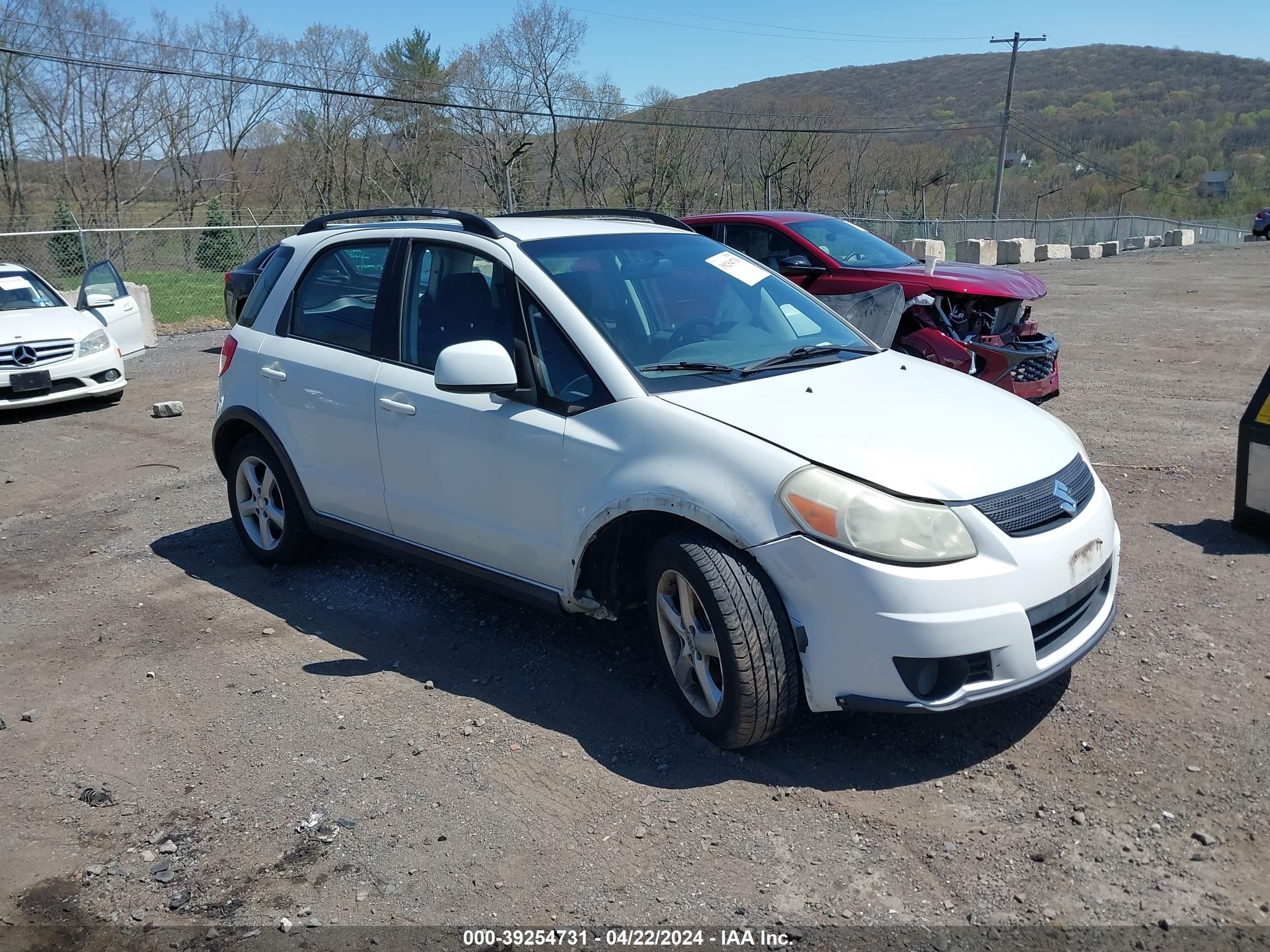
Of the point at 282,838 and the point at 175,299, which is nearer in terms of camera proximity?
the point at 282,838

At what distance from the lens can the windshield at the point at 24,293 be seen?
1091cm

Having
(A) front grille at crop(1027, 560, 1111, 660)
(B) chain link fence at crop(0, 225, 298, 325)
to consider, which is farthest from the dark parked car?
(A) front grille at crop(1027, 560, 1111, 660)

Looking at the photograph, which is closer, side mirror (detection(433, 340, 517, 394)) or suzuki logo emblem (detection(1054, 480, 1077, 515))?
suzuki logo emblem (detection(1054, 480, 1077, 515))

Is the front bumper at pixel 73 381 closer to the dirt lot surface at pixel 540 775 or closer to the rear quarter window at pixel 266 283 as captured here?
the dirt lot surface at pixel 540 775

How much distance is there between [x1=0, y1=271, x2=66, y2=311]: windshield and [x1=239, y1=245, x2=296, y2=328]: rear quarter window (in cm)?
699

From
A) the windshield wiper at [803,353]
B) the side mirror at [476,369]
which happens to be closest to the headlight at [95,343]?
the side mirror at [476,369]

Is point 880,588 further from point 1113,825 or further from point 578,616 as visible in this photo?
point 578,616

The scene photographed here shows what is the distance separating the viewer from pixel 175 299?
857 inches

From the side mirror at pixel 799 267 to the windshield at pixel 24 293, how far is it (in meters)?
8.04

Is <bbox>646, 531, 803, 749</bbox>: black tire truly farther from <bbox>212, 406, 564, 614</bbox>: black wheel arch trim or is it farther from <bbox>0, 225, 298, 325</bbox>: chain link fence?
<bbox>0, 225, 298, 325</bbox>: chain link fence

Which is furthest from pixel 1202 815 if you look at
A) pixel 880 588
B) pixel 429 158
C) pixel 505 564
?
pixel 429 158

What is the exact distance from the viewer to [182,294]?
22391 millimetres

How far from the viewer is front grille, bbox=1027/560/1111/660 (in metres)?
3.26

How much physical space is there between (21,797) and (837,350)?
3.58 meters
